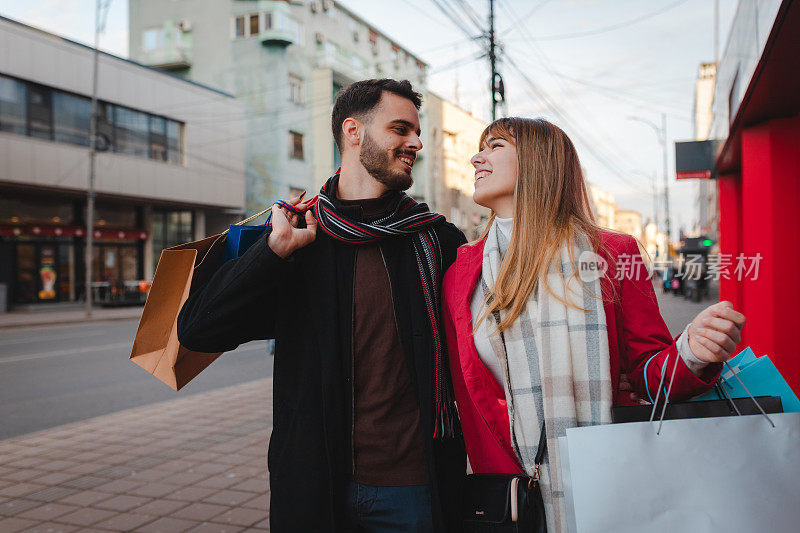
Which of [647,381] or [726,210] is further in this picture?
[726,210]

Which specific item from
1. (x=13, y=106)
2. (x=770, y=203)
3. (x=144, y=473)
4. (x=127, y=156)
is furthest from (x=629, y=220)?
(x=144, y=473)

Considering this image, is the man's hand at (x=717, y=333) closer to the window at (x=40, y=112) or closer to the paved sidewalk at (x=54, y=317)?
the paved sidewalk at (x=54, y=317)

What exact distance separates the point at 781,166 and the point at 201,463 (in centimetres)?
662

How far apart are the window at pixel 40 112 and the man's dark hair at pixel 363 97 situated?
25.8 metres

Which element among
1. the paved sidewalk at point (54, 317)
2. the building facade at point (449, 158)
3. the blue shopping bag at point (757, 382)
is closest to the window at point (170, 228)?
the paved sidewalk at point (54, 317)

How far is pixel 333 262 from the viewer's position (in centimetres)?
221

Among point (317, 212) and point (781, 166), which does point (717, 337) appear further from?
point (781, 166)

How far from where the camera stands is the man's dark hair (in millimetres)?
2453

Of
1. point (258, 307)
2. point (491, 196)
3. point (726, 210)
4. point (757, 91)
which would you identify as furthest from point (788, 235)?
point (258, 307)

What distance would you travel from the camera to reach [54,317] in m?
21.8

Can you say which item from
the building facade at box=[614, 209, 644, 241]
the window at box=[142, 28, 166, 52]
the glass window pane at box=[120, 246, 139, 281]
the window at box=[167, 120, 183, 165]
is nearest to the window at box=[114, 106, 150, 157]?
the window at box=[167, 120, 183, 165]

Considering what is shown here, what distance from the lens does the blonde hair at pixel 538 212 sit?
191 centimetres

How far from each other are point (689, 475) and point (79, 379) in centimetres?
1006

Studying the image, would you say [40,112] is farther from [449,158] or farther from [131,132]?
[449,158]
